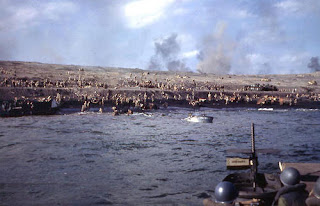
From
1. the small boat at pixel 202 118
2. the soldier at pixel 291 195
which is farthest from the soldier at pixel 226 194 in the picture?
the small boat at pixel 202 118

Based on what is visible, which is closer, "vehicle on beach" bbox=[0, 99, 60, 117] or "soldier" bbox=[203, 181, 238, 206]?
"soldier" bbox=[203, 181, 238, 206]

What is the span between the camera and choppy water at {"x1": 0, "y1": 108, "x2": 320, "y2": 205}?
67.2ft

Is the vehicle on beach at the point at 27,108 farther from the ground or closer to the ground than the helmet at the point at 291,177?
farther from the ground

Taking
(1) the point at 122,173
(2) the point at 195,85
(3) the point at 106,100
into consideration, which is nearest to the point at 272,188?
(1) the point at 122,173

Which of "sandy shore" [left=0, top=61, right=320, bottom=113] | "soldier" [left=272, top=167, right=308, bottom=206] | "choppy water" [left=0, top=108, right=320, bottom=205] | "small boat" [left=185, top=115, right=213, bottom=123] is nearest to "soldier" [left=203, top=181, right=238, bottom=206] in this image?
"soldier" [left=272, top=167, right=308, bottom=206]

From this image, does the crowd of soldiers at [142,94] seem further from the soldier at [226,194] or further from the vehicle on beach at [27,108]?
the soldier at [226,194]

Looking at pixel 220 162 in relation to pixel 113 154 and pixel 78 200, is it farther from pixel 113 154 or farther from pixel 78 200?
pixel 78 200

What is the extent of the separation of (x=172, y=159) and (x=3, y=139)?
2090 cm

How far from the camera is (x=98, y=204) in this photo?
60.7 feet

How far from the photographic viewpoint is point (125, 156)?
3186 cm

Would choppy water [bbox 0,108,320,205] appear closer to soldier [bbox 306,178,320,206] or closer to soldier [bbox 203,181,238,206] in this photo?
soldier [bbox 203,181,238,206]

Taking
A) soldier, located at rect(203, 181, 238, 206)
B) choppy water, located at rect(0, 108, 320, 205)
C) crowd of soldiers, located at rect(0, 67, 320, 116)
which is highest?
crowd of soldiers, located at rect(0, 67, 320, 116)

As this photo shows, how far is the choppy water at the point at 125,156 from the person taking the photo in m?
20.5

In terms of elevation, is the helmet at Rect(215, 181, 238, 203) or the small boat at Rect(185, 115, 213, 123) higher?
the small boat at Rect(185, 115, 213, 123)
